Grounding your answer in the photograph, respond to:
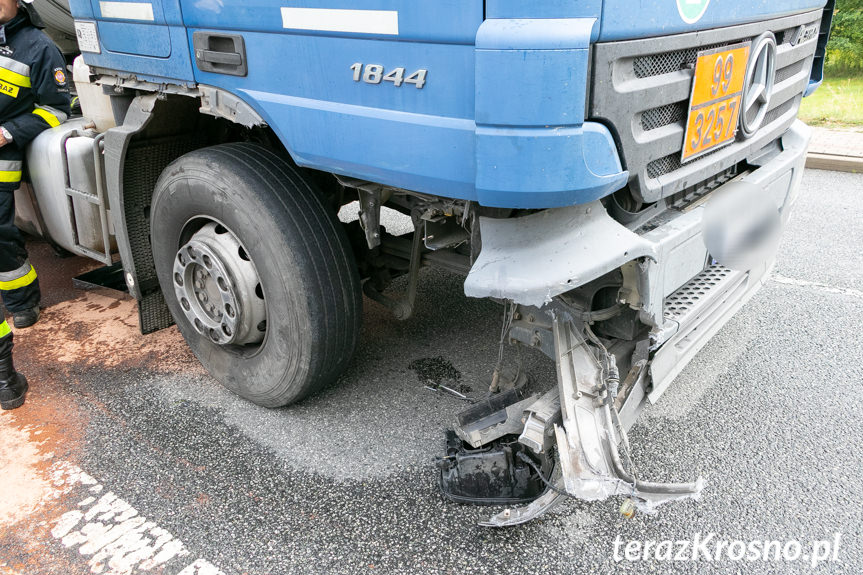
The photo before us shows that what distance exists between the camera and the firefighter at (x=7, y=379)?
121 inches

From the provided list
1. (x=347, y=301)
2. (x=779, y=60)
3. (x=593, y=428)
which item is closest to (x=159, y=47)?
(x=347, y=301)

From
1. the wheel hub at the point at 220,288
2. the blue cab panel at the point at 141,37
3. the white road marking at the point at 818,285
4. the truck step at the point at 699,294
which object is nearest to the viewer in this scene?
the truck step at the point at 699,294

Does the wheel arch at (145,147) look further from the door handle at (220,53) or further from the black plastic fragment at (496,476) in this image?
the black plastic fragment at (496,476)

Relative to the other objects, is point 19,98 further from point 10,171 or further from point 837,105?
point 837,105

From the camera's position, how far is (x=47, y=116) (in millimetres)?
3559

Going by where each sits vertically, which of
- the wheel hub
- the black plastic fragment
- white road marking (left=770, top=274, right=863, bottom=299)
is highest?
the wheel hub

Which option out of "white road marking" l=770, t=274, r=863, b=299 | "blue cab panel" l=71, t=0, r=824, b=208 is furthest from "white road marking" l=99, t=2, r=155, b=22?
"white road marking" l=770, t=274, r=863, b=299

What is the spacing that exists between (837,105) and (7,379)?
32.2ft

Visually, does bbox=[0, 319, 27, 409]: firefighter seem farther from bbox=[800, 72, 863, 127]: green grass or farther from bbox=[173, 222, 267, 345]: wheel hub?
bbox=[800, 72, 863, 127]: green grass

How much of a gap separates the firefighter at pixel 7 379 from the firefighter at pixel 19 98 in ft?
2.12

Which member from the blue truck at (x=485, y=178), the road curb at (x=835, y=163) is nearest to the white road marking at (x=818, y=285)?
the blue truck at (x=485, y=178)

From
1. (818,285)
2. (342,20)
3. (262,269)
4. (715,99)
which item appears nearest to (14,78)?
(262,269)

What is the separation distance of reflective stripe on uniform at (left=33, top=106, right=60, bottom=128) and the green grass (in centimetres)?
831

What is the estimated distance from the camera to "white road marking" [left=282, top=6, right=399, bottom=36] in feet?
6.31
